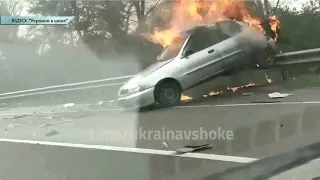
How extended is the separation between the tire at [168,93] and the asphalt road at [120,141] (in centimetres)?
6

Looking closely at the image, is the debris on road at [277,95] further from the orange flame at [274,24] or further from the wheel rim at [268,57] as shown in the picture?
the orange flame at [274,24]

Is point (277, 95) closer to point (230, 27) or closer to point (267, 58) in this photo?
point (267, 58)

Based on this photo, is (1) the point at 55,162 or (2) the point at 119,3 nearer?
(1) the point at 55,162

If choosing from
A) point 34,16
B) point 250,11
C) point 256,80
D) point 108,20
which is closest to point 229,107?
point 256,80

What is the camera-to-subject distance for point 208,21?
347 centimetres

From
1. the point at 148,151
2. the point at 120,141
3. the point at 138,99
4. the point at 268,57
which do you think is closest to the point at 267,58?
the point at 268,57

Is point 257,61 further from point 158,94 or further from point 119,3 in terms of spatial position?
point 119,3

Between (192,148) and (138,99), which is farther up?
(138,99)

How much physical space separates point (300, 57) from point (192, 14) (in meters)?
0.99

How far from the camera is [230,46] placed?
11.7 feet

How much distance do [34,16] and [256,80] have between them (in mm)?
1843

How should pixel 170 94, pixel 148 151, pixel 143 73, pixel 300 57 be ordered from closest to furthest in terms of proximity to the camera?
pixel 148 151 → pixel 143 73 → pixel 170 94 → pixel 300 57

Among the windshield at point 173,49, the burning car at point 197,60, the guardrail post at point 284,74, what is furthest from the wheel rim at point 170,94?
the guardrail post at point 284,74

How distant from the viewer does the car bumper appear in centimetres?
319
